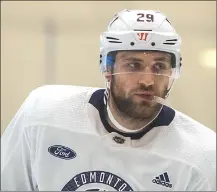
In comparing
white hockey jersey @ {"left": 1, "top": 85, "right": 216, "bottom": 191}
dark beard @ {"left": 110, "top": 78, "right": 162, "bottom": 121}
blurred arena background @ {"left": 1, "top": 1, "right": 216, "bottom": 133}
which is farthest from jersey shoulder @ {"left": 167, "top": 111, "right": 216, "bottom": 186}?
blurred arena background @ {"left": 1, "top": 1, "right": 216, "bottom": 133}

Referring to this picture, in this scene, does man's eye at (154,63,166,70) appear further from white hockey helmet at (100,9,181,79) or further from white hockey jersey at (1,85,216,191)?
white hockey jersey at (1,85,216,191)

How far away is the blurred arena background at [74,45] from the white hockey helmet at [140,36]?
96cm

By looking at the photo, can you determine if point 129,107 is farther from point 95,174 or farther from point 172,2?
point 172,2

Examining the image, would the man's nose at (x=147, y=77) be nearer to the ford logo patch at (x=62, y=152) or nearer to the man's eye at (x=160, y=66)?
the man's eye at (x=160, y=66)

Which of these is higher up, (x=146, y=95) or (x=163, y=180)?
(x=146, y=95)

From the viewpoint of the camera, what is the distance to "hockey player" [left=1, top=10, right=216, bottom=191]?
1167 mm

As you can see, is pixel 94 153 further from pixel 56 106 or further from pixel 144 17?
pixel 144 17

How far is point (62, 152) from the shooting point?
1.21m

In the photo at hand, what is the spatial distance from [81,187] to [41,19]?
52.4 inches

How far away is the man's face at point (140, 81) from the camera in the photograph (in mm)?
1138

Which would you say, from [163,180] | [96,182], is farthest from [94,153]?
[163,180]

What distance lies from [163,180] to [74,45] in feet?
4.16

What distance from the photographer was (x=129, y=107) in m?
1.17

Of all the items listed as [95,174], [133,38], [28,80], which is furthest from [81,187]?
[28,80]
